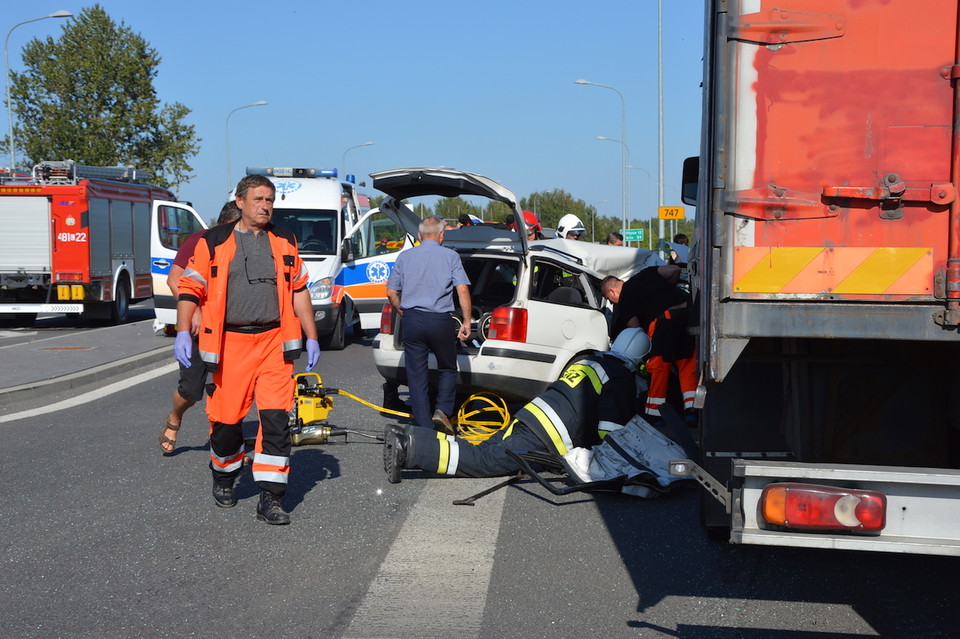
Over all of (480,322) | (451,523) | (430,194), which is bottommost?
(451,523)

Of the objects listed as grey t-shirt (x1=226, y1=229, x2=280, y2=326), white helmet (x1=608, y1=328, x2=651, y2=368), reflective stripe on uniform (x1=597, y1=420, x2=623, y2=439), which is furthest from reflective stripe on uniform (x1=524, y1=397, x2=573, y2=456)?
grey t-shirt (x1=226, y1=229, x2=280, y2=326)

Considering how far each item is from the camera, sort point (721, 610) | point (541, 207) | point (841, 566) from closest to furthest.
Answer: point (721, 610)
point (841, 566)
point (541, 207)

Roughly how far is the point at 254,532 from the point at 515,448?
6.00ft

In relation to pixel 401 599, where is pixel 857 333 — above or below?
above

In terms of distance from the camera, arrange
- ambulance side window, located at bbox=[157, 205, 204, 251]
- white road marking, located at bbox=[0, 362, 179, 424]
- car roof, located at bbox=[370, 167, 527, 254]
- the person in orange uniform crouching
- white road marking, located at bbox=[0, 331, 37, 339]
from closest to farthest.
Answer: the person in orange uniform crouching, car roof, located at bbox=[370, 167, 527, 254], white road marking, located at bbox=[0, 362, 179, 424], ambulance side window, located at bbox=[157, 205, 204, 251], white road marking, located at bbox=[0, 331, 37, 339]

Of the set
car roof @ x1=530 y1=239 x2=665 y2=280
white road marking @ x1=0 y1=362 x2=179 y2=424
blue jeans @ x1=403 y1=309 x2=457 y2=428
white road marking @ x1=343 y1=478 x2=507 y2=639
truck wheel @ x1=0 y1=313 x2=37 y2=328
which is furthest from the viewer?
truck wheel @ x1=0 y1=313 x2=37 y2=328

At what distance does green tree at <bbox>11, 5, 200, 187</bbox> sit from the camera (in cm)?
4516

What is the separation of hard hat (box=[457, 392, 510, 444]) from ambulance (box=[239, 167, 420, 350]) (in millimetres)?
5975

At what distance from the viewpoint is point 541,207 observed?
96625 mm

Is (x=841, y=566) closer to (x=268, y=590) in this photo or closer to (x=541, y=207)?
(x=268, y=590)

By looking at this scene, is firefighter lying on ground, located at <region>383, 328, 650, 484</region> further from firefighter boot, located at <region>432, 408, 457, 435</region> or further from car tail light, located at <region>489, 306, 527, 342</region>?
car tail light, located at <region>489, 306, 527, 342</region>

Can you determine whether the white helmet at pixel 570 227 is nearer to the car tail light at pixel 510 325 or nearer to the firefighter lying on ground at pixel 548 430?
the car tail light at pixel 510 325

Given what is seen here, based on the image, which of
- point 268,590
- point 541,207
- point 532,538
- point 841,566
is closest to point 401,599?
point 268,590

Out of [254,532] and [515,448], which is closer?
[254,532]
